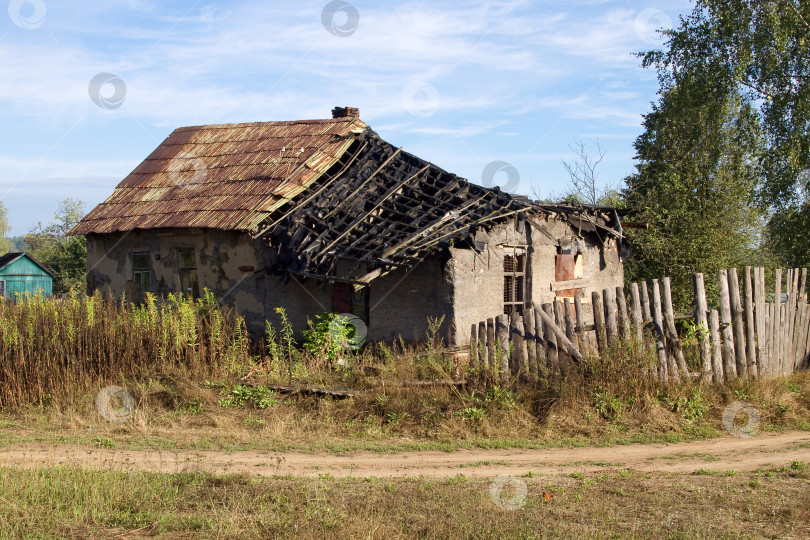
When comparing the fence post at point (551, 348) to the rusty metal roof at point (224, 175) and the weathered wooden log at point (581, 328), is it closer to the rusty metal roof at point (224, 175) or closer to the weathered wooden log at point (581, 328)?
the weathered wooden log at point (581, 328)

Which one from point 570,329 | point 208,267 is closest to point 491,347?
point 570,329

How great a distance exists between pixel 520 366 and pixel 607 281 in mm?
6679

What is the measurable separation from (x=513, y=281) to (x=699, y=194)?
8.63 meters

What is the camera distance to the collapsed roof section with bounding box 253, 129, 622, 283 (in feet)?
34.8

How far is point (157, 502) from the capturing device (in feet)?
17.2

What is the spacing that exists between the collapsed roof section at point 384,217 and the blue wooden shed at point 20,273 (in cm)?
2201

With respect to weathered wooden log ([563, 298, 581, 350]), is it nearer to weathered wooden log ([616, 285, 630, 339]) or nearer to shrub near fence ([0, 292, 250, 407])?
weathered wooden log ([616, 285, 630, 339])

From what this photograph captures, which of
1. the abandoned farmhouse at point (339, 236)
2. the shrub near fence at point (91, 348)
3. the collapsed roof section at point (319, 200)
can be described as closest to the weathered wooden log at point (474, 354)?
the abandoned farmhouse at point (339, 236)

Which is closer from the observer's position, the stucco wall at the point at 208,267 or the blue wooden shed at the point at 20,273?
the stucco wall at the point at 208,267

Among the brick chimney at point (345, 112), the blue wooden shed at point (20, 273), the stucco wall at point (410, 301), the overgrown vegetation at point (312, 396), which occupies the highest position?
the brick chimney at point (345, 112)

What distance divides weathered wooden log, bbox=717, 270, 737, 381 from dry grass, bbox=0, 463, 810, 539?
276 centimetres

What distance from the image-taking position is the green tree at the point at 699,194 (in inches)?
634

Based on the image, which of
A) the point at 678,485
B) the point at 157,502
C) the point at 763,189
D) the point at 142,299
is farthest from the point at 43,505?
the point at 763,189

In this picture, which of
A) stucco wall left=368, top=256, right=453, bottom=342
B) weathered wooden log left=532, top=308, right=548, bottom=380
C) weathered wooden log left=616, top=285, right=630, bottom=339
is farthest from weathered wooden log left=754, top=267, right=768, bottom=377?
stucco wall left=368, top=256, right=453, bottom=342
